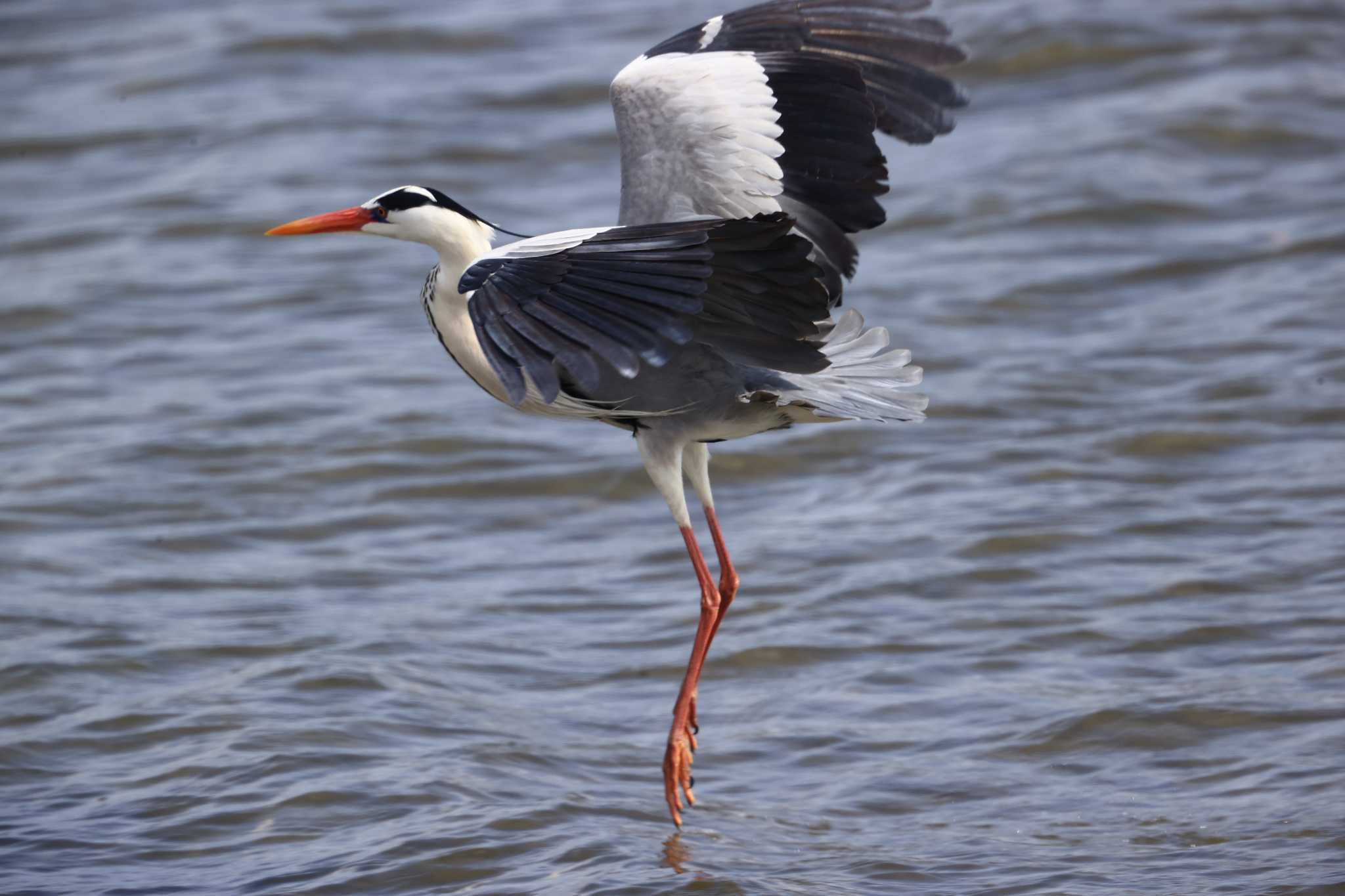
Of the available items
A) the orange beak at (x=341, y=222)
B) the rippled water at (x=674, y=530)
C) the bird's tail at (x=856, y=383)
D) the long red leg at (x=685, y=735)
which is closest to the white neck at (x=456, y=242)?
the orange beak at (x=341, y=222)

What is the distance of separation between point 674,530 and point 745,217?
2.82 m

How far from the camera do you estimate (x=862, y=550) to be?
7.42 m

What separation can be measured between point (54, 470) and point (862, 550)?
380 cm

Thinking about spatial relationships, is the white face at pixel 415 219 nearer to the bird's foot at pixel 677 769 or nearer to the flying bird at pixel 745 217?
the flying bird at pixel 745 217

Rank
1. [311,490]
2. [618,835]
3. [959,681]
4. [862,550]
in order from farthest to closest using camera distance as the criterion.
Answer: [311,490] → [862,550] → [959,681] → [618,835]

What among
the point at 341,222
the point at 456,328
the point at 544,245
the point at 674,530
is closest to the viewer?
the point at 544,245

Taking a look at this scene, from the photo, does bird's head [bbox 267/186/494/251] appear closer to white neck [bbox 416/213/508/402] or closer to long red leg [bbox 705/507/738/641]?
white neck [bbox 416/213/508/402]

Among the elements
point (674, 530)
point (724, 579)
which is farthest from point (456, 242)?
point (674, 530)

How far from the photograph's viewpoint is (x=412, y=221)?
5.25m

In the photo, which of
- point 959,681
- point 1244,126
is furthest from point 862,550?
point 1244,126

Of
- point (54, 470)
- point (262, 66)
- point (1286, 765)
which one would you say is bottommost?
point (1286, 765)

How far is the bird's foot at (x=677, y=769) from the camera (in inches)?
213

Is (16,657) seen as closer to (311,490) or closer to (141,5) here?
(311,490)

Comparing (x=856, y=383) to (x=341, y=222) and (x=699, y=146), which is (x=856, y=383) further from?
(x=341, y=222)
